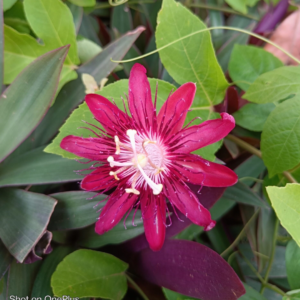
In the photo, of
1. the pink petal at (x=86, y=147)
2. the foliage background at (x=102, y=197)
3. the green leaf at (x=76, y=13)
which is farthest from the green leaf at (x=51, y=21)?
the pink petal at (x=86, y=147)

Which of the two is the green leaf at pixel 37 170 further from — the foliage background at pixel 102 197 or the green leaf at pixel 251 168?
the green leaf at pixel 251 168

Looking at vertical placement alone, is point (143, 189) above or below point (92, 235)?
above

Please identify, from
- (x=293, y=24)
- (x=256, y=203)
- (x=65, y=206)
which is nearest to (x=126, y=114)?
(x=65, y=206)

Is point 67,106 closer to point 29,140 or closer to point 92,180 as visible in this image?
point 29,140

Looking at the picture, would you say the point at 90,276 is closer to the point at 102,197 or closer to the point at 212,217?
the point at 102,197

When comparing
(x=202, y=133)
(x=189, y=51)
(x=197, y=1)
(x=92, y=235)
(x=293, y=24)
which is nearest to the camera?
Result: (x=202, y=133)

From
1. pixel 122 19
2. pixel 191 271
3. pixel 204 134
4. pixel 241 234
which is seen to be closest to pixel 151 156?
pixel 204 134

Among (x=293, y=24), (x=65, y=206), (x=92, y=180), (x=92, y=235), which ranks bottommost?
(x=92, y=235)

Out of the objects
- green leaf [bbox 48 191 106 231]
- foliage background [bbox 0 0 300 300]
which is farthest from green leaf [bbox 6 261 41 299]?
green leaf [bbox 48 191 106 231]
